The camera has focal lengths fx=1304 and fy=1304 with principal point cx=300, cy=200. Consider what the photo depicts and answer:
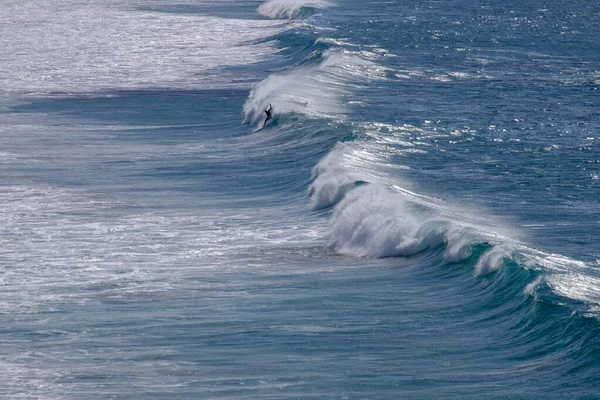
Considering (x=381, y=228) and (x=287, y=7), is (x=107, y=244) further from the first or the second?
(x=287, y=7)

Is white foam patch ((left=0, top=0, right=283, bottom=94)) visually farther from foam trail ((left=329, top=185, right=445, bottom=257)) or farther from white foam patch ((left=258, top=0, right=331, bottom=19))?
foam trail ((left=329, top=185, right=445, bottom=257))

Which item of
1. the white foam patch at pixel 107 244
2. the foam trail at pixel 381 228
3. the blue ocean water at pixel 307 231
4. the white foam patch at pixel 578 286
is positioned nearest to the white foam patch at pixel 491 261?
the blue ocean water at pixel 307 231

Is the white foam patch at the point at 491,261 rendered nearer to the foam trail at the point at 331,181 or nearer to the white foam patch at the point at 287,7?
the foam trail at the point at 331,181

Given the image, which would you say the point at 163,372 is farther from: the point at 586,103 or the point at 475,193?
the point at 586,103

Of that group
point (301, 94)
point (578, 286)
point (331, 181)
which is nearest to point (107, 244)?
point (331, 181)

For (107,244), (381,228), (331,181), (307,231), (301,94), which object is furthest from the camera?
(301,94)

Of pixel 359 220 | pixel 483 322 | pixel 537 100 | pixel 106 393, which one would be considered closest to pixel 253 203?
pixel 359 220
